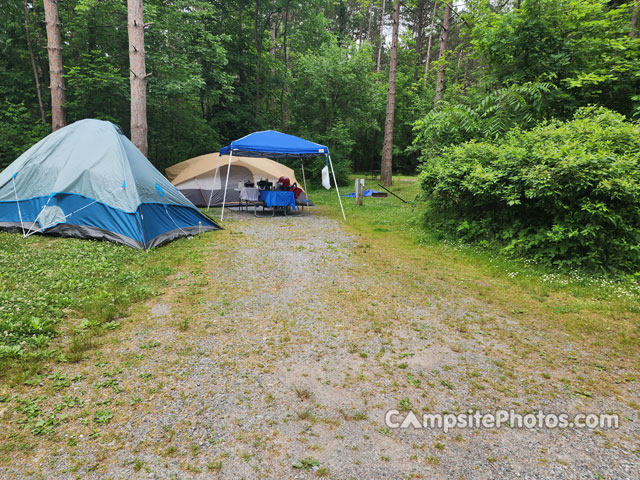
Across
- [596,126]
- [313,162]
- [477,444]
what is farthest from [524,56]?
[313,162]

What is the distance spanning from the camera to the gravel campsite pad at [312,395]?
193 cm

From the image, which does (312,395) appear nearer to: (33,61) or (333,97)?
(33,61)

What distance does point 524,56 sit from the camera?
7836 mm

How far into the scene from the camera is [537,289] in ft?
15.4

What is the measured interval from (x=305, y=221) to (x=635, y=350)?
25.2 feet

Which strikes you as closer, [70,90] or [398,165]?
[70,90]

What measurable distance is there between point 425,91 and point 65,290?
91.4 ft

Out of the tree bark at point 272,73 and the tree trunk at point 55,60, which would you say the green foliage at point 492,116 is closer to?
the tree trunk at point 55,60

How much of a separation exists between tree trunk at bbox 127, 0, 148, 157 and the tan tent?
8.59 ft

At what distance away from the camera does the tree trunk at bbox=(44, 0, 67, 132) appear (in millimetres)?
9594

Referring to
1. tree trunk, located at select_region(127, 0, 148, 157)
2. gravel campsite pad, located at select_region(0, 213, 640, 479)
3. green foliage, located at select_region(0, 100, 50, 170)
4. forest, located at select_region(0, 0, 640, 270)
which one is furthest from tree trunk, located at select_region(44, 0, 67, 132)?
gravel campsite pad, located at select_region(0, 213, 640, 479)

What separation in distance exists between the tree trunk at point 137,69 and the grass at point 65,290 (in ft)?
13.4

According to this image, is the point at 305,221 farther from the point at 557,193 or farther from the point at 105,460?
the point at 105,460

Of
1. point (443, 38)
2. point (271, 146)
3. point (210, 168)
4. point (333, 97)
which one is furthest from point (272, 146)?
point (333, 97)
